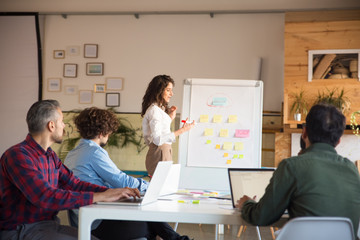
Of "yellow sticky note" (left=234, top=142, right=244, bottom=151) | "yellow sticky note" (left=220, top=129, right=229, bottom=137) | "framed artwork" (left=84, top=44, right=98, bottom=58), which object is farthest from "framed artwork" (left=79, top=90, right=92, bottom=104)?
"yellow sticky note" (left=234, top=142, right=244, bottom=151)

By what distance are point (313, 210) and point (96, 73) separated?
18.2 feet

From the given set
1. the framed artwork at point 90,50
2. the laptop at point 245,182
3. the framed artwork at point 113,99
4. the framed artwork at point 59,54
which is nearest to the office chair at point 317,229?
the laptop at point 245,182

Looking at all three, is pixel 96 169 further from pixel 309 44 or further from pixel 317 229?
pixel 309 44

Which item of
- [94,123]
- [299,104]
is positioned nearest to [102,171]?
[94,123]

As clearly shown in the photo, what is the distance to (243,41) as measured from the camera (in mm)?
6594

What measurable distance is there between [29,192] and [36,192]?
30mm

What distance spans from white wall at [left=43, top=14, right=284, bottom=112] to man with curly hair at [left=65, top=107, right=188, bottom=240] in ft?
12.7

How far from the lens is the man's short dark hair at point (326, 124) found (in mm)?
1809

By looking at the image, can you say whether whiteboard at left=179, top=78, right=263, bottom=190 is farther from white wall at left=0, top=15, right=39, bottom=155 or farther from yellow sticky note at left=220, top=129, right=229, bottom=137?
white wall at left=0, top=15, right=39, bottom=155

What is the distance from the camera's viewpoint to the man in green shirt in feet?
5.66

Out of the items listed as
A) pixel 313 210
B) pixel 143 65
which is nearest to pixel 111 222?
pixel 313 210

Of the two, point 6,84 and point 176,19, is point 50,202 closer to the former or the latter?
point 176,19

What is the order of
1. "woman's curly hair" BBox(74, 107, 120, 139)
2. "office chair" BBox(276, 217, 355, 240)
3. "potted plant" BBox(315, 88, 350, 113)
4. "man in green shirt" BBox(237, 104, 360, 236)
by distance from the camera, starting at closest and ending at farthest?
"office chair" BBox(276, 217, 355, 240)
"man in green shirt" BBox(237, 104, 360, 236)
"woman's curly hair" BBox(74, 107, 120, 139)
"potted plant" BBox(315, 88, 350, 113)

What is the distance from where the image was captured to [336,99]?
5711 mm
